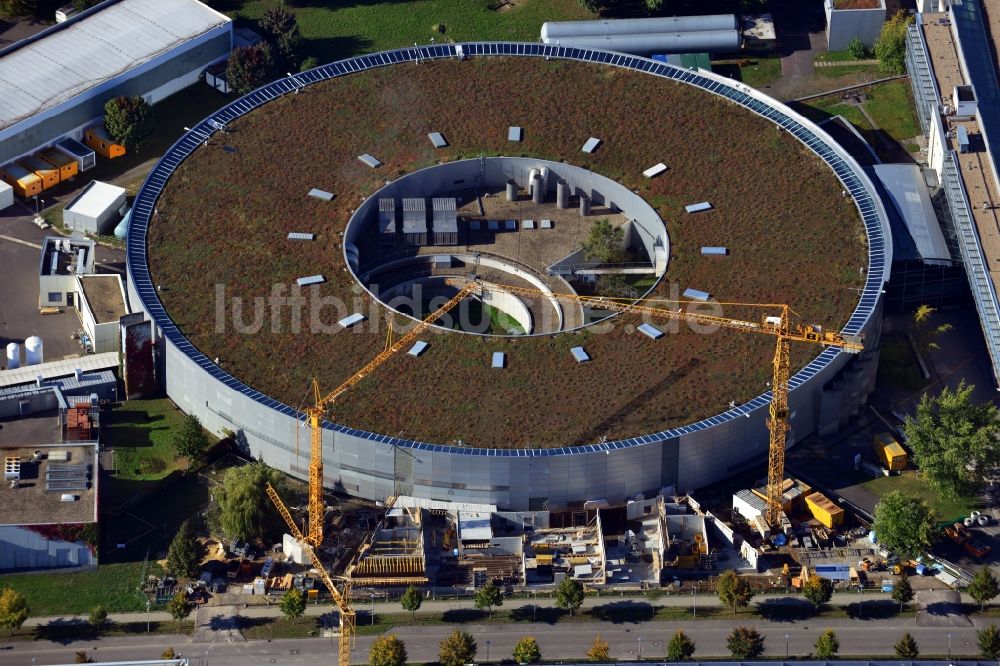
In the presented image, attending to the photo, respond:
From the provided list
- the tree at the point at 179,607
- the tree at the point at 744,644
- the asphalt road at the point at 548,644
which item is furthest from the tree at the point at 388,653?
the tree at the point at 744,644

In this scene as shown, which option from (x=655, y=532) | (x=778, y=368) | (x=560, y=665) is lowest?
(x=560, y=665)

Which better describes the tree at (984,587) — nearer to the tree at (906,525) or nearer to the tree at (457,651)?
the tree at (906,525)

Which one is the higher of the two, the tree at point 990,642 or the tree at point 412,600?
the tree at point 412,600

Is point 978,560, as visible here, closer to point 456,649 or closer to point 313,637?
point 456,649

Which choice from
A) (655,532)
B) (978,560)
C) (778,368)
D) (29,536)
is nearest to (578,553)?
(655,532)

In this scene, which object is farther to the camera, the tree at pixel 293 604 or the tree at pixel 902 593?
the tree at pixel 902 593

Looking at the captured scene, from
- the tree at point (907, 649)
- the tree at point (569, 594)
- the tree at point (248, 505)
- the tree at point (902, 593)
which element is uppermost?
the tree at point (248, 505)
